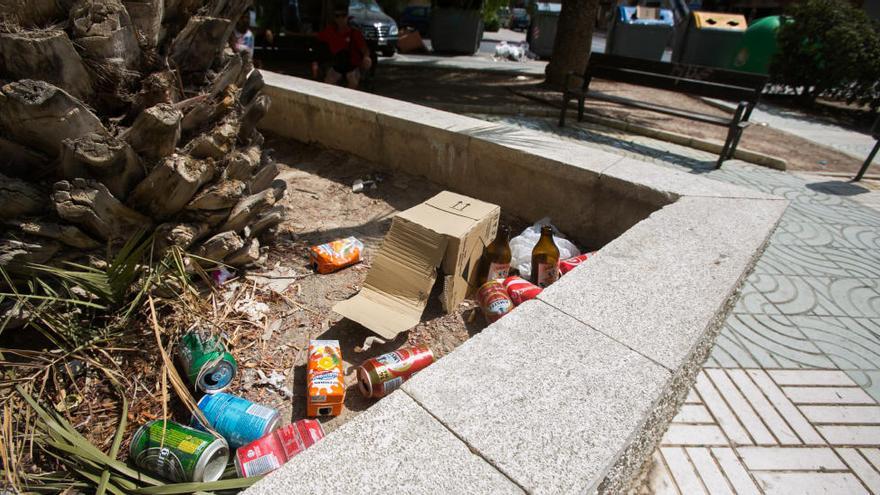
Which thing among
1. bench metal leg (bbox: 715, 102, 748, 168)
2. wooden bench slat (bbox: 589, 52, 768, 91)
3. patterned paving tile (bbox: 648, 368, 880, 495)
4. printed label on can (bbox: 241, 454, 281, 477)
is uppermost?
wooden bench slat (bbox: 589, 52, 768, 91)

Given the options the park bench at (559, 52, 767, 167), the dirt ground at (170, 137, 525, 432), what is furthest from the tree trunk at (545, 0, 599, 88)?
the dirt ground at (170, 137, 525, 432)

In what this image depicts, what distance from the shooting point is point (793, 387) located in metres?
2.48

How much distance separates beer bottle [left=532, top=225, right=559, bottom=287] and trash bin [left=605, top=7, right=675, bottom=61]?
13.3 meters

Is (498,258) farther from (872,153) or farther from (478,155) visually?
(872,153)

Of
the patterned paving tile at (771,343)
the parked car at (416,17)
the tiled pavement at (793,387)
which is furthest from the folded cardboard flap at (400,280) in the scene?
the parked car at (416,17)

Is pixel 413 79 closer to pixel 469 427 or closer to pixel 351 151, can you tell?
pixel 351 151

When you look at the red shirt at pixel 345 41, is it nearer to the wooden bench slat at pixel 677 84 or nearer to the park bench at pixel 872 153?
the wooden bench slat at pixel 677 84

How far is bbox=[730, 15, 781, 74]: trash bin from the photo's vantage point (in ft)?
36.6

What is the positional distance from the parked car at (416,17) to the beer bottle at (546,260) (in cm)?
1886

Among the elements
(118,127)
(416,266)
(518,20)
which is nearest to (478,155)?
(416,266)

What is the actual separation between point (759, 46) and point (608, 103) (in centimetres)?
622

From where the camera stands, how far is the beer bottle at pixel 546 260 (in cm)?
276

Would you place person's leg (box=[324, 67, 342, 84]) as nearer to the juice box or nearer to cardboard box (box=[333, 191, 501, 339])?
cardboard box (box=[333, 191, 501, 339])

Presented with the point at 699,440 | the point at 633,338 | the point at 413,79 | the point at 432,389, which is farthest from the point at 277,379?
the point at 413,79
